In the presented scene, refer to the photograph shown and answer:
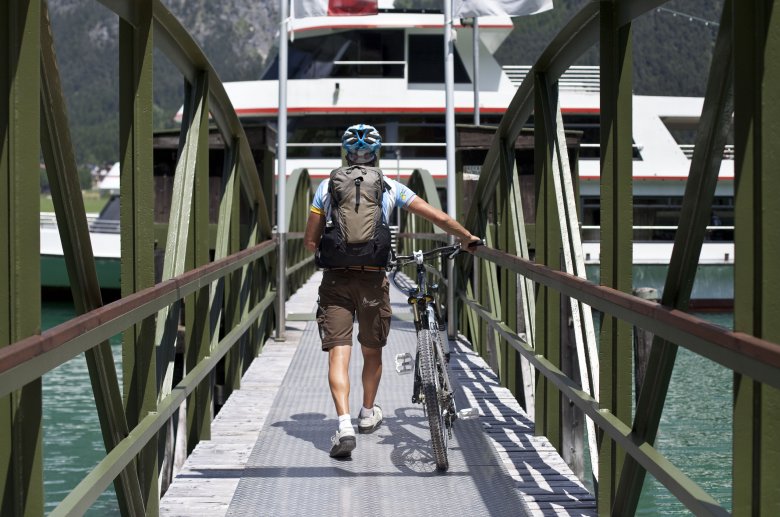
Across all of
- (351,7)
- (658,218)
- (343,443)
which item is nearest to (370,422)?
(343,443)

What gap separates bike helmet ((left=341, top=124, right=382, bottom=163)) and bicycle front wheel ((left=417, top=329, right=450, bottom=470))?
0.87 m

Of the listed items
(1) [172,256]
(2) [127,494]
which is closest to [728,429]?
(1) [172,256]

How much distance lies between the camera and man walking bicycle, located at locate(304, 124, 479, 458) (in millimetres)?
5344

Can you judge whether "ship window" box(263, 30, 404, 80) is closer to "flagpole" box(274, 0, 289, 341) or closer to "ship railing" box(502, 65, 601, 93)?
"ship railing" box(502, 65, 601, 93)

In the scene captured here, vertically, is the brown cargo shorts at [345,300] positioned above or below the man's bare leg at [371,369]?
above

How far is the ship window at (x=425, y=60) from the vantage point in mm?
29953

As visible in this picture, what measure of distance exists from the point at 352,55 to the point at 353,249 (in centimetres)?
2531

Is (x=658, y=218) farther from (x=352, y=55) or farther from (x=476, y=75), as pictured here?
(x=352, y=55)

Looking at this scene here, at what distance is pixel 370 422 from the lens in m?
5.99

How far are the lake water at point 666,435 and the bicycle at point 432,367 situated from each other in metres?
3.21

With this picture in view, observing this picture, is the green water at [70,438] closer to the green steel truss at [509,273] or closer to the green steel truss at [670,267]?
the green steel truss at [509,273]

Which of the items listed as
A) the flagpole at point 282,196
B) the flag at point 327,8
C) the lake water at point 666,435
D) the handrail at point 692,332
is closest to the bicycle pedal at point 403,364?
the handrail at point 692,332

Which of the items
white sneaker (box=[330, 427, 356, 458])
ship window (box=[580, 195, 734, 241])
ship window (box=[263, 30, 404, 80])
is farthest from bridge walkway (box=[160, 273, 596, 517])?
ship window (box=[263, 30, 404, 80])

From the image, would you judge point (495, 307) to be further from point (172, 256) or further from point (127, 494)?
point (127, 494)
